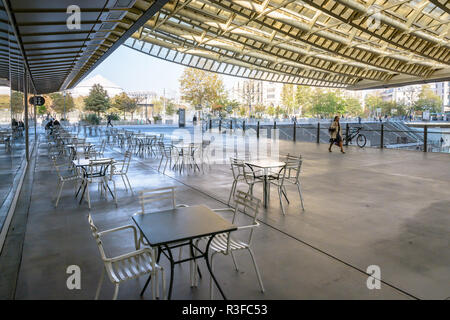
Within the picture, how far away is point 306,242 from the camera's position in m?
4.20

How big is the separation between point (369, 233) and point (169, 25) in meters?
28.5

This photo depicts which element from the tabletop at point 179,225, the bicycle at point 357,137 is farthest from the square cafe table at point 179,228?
the bicycle at point 357,137

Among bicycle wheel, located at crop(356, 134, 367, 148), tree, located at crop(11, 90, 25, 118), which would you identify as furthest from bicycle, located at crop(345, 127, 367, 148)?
tree, located at crop(11, 90, 25, 118)

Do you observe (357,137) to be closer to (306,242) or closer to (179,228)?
(306,242)

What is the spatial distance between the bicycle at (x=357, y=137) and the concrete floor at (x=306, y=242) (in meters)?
8.04

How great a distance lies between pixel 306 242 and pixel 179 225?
6.73 ft

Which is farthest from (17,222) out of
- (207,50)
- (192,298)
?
(207,50)

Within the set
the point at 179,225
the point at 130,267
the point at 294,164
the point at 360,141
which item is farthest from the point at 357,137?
the point at 130,267

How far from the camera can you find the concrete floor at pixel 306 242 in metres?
3.08

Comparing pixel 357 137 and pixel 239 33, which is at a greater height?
pixel 239 33

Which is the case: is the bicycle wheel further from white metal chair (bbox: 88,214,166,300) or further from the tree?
white metal chair (bbox: 88,214,166,300)

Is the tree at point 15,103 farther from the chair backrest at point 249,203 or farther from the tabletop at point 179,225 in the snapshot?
the chair backrest at point 249,203

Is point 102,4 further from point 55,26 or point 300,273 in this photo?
point 300,273

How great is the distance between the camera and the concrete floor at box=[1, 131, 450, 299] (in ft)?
10.1
